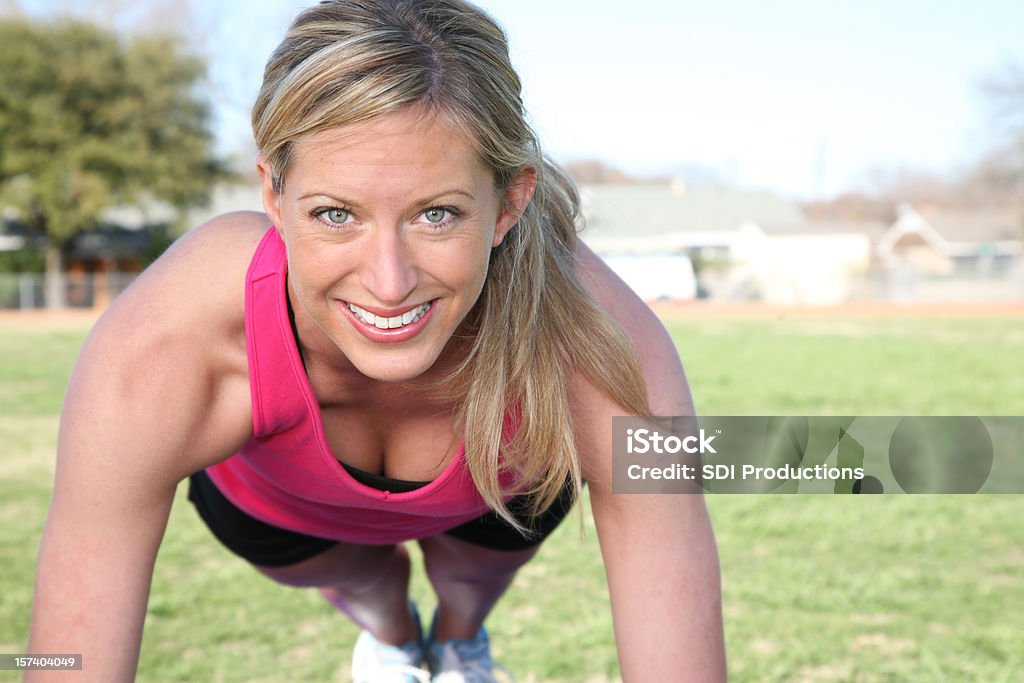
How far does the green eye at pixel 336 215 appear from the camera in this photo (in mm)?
1653

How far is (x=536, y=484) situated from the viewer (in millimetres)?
2178

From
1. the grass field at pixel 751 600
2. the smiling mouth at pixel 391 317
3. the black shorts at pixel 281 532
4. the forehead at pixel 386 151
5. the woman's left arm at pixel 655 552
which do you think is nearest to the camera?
the forehead at pixel 386 151

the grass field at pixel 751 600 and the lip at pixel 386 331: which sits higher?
the lip at pixel 386 331

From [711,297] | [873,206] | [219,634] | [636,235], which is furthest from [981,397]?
[873,206]

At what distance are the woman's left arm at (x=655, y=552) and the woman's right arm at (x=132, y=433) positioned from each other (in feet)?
2.27

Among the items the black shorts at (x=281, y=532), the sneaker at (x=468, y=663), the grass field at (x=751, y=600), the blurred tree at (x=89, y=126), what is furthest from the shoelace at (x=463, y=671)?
the blurred tree at (x=89, y=126)

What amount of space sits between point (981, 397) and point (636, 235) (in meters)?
37.1

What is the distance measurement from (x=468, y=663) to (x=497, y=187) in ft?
5.76

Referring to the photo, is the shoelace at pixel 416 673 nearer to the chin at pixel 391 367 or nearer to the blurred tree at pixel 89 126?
the chin at pixel 391 367

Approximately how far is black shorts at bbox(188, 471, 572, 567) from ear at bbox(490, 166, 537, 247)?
91cm

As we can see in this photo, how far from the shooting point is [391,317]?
1.73m

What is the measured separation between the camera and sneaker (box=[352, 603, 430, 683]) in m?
2.99

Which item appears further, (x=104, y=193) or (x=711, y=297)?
(x=711, y=297)

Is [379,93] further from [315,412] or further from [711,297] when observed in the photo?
[711,297]
